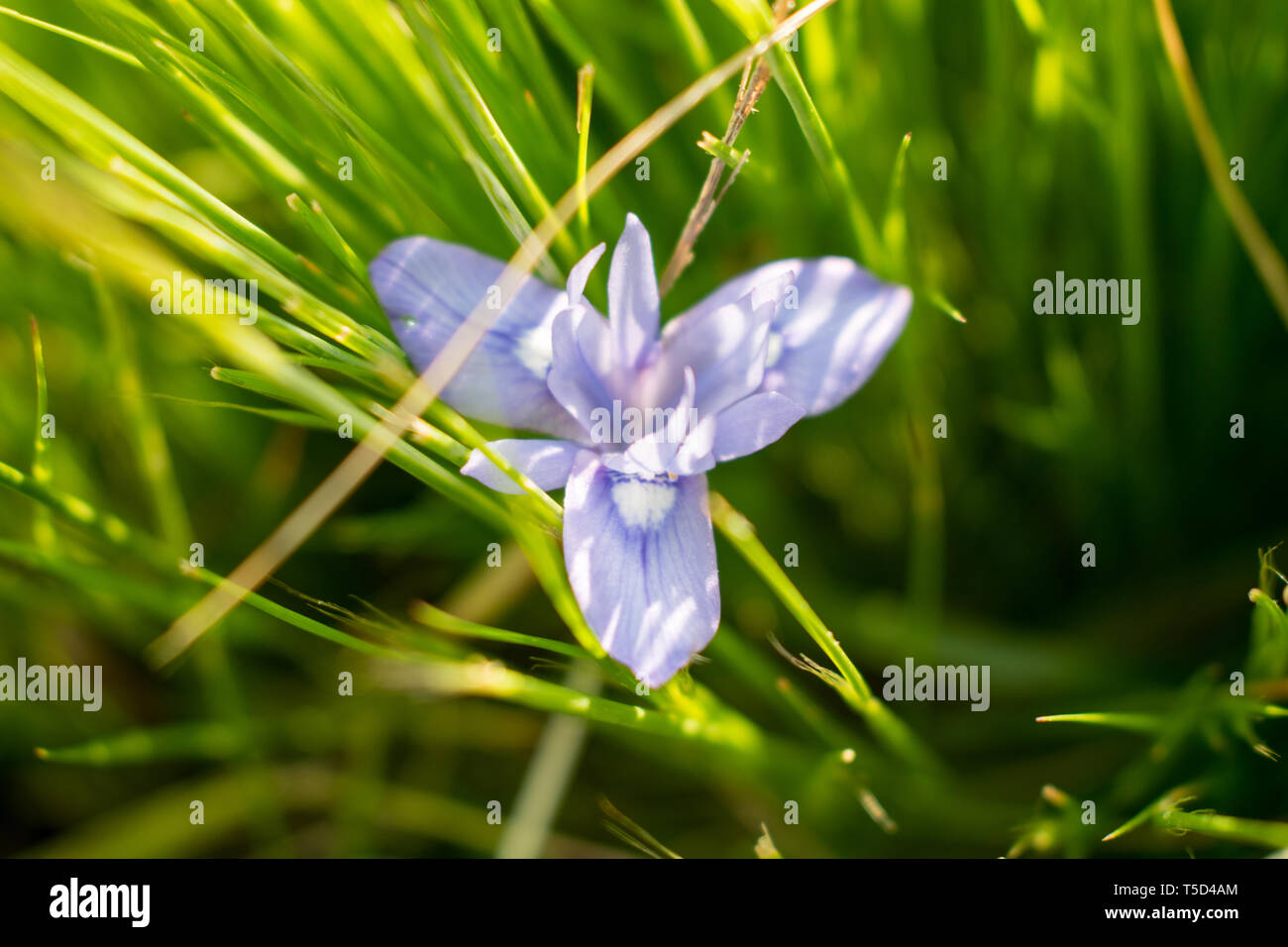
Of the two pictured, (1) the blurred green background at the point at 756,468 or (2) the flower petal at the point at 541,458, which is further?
(1) the blurred green background at the point at 756,468

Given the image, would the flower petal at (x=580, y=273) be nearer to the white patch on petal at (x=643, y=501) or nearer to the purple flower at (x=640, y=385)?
the purple flower at (x=640, y=385)

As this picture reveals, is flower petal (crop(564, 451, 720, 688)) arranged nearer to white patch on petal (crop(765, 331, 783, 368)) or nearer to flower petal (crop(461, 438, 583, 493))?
flower petal (crop(461, 438, 583, 493))

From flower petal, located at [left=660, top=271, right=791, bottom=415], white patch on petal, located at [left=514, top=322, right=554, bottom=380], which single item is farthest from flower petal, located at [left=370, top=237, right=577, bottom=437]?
flower petal, located at [left=660, top=271, right=791, bottom=415]

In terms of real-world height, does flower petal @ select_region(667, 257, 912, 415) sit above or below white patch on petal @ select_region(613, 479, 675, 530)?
above

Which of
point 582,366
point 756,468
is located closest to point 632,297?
point 582,366

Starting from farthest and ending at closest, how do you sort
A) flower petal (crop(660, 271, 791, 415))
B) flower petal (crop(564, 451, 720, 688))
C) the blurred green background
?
the blurred green background → flower petal (crop(660, 271, 791, 415)) → flower petal (crop(564, 451, 720, 688))

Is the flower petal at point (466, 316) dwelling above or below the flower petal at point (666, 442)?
above

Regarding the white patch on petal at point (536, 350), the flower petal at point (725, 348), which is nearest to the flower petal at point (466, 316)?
the white patch on petal at point (536, 350)

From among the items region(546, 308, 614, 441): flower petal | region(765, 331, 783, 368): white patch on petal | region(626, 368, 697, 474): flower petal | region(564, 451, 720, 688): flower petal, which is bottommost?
region(564, 451, 720, 688): flower petal
